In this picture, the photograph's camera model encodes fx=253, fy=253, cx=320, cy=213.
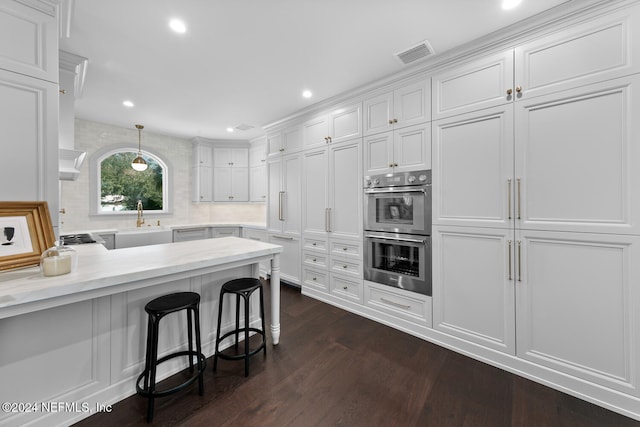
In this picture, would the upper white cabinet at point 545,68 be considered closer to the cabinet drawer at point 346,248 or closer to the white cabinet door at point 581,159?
the white cabinet door at point 581,159

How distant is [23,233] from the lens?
4.68ft

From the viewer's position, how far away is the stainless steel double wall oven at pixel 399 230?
8.16 feet

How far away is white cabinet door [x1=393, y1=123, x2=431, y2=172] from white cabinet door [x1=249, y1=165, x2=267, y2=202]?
122 inches

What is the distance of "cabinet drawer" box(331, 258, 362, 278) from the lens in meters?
3.06

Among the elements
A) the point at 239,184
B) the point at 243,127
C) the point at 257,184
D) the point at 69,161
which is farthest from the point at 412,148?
the point at 239,184

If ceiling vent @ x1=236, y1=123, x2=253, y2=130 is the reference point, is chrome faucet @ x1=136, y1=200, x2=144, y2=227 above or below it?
below

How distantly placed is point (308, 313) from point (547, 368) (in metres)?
2.18

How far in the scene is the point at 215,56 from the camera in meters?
2.40

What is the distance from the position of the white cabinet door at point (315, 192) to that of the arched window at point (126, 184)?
3.20 m

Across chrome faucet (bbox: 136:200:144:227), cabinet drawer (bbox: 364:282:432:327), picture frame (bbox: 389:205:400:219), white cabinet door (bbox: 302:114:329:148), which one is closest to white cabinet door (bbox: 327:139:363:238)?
white cabinet door (bbox: 302:114:329:148)

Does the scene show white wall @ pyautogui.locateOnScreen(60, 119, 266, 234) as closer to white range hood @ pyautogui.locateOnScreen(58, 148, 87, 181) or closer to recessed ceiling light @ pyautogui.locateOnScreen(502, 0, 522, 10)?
white range hood @ pyautogui.locateOnScreen(58, 148, 87, 181)

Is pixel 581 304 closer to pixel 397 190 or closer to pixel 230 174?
pixel 397 190

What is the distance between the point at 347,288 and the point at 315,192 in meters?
1.36

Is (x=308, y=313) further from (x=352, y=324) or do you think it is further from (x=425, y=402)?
(x=425, y=402)
